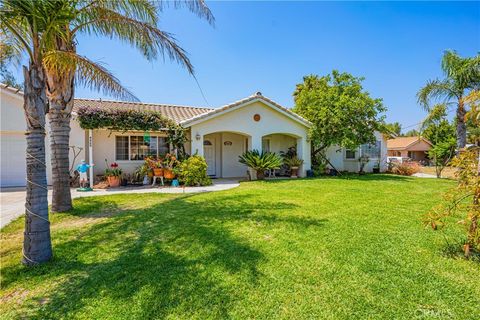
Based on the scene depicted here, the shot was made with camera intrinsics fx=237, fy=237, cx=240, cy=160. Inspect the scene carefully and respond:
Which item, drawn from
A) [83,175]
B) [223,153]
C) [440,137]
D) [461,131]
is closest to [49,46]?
[83,175]

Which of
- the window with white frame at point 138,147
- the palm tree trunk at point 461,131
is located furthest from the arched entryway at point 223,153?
the palm tree trunk at point 461,131

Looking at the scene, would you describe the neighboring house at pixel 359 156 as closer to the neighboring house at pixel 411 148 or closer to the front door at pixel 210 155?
the front door at pixel 210 155

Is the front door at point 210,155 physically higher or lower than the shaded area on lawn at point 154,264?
higher

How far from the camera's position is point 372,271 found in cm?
386

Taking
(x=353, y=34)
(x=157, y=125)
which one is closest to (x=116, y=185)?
(x=157, y=125)

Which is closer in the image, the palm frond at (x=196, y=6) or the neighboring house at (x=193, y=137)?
the palm frond at (x=196, y=6)

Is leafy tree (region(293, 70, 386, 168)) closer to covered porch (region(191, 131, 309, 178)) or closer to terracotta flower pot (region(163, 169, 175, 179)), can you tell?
covered porch (region(191, 131, 309, 178))

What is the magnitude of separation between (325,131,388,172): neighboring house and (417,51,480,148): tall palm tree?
621cm

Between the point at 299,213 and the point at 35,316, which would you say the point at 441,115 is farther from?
the point at 35,316

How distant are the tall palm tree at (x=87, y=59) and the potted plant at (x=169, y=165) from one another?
6173 millimetres

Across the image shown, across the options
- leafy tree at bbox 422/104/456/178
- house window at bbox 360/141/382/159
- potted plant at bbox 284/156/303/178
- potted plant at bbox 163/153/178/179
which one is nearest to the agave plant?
potted plant at bbox 284/156/303/178

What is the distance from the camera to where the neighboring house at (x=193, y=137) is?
44.6 ft

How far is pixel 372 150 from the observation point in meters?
22.8

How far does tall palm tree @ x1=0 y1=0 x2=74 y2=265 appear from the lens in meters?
4.32
